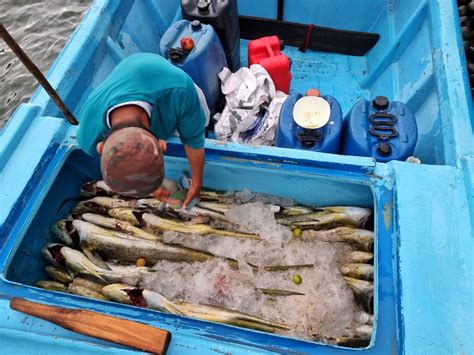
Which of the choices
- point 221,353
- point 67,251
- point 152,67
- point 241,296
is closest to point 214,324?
point 221,353

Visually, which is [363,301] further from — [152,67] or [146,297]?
[152,67]

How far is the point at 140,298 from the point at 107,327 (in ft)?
1.69

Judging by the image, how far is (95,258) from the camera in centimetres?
287

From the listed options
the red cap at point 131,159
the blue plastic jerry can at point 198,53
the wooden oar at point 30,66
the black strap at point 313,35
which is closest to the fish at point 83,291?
the red cap at point 131,159

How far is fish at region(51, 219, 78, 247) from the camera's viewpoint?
2953mm

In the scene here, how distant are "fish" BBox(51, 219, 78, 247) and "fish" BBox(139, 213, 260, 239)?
1.70 ft

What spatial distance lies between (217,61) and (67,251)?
211 cm

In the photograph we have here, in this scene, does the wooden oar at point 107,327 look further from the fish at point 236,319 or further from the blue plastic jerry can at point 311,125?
the blue plastic jerry can at point 311,125

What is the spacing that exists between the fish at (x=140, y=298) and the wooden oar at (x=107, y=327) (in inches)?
18.1

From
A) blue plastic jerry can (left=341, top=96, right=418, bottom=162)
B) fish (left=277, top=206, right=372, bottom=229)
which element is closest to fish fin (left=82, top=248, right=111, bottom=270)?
fish (left=277, top=206, right=372, bottom=229)

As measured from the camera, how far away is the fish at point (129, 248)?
2.78 m

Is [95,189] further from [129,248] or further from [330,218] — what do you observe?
[330,218]

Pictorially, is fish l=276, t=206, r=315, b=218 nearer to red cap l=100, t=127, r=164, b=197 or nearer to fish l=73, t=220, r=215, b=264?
fish l=73, t=220, r=215, b=264

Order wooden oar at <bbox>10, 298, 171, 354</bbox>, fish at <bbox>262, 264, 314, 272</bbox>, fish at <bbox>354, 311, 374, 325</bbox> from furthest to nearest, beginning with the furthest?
fish at <bbox>262, 264, 314, 272</bbox>
fish at <bbox>354, 311, 374, 325</bbox>
wooden oar at <bbox>10, 298, 171, 354</bbox>
